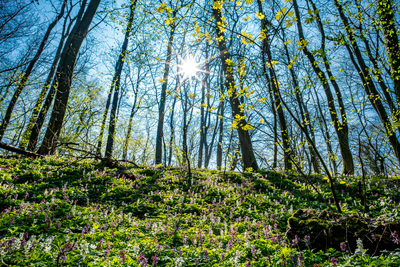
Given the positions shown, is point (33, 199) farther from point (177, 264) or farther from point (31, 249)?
point (177, 264)

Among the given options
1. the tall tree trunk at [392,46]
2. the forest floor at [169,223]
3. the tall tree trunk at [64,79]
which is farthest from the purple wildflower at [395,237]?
the tall tree trunk at [64,79]

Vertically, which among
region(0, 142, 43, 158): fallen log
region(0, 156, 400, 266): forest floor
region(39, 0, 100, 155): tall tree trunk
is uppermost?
region(39, 0, 100, 155): tall tree trunk

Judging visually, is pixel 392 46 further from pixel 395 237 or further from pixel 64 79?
pixel 64 79

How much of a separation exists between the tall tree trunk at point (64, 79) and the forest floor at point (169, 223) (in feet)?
5.90

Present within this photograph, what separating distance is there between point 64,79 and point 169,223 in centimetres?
915

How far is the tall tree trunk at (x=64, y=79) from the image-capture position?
30.5 ft

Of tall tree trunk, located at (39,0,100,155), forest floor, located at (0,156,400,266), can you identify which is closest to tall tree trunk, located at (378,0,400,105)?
forest floor, located at (0,156,400,266)

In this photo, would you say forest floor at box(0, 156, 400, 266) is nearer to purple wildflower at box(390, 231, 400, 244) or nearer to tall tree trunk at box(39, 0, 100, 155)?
purple wildflower at box(390, 231, 400, 244)

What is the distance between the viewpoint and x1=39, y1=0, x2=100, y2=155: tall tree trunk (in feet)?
30.5

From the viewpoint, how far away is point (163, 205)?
18.1 feet

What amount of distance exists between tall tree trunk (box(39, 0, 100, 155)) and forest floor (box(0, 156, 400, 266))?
180 cm

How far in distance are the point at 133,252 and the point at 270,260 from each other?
2.02m

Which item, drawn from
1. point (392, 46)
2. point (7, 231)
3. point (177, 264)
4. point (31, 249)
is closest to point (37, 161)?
point (7, 231)

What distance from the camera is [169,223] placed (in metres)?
4.38
